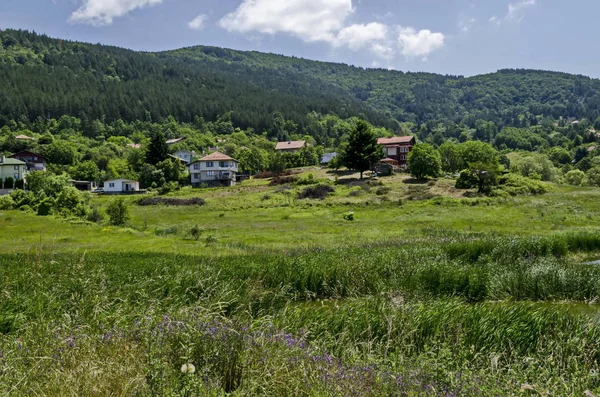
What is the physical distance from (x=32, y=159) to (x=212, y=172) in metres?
51.4

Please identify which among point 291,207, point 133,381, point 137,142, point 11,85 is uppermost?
point 11,85

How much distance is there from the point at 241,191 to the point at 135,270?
64.1 meters

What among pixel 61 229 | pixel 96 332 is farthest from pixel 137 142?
pixel 96 332

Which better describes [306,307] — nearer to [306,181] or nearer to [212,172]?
[306,181]

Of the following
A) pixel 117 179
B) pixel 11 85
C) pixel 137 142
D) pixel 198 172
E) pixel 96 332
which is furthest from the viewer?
pixel 11 85

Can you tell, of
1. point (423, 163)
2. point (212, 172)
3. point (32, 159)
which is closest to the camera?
point (423, 163)

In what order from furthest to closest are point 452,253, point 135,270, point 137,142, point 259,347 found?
point 137,142 → point 452,253 → point 135,270 → point 259,347

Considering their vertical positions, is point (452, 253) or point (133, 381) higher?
point (133, 381)

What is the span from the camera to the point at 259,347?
7.64 meters

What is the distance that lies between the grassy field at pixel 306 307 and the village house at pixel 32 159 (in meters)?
77.5

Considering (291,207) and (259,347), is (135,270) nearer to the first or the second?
(259,347)

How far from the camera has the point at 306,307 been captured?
16.0 meters

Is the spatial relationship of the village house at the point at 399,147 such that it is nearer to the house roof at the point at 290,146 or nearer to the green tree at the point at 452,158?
the green tree at the point at 452,158

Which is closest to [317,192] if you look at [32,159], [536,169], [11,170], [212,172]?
[212,172]
